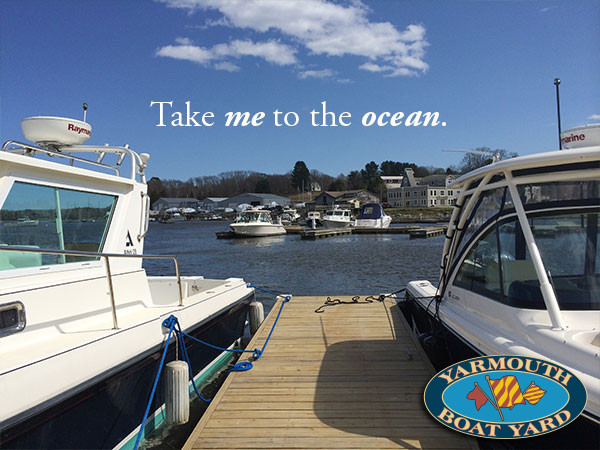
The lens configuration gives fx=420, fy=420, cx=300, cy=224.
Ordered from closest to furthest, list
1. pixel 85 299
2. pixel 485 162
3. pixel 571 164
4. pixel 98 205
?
pixel 571 164, pixel 85 299, pixel 485 162, pixel 98 205

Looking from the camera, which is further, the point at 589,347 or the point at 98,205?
the point at 98,205

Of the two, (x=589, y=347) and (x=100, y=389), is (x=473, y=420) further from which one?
(x=100, y=389)

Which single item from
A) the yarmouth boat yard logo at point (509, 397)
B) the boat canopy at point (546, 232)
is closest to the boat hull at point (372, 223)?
the boat canopy at point (546, 232)

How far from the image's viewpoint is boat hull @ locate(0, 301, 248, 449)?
3.04 metres

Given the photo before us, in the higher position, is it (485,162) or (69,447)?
(485,162)

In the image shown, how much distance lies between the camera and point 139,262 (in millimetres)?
5465

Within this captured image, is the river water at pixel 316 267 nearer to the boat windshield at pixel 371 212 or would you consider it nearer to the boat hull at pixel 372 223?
the boat hull at pixel 372 223

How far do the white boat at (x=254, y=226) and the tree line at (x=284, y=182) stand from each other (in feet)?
226

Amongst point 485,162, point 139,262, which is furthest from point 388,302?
point 139,262

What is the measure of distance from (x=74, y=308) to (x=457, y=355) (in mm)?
3845

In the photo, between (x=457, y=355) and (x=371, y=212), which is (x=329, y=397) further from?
(x=371, y=212)

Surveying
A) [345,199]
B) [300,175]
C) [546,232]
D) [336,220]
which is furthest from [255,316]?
[300,175]

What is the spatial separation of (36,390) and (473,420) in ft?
10.4

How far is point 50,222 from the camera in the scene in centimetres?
436
